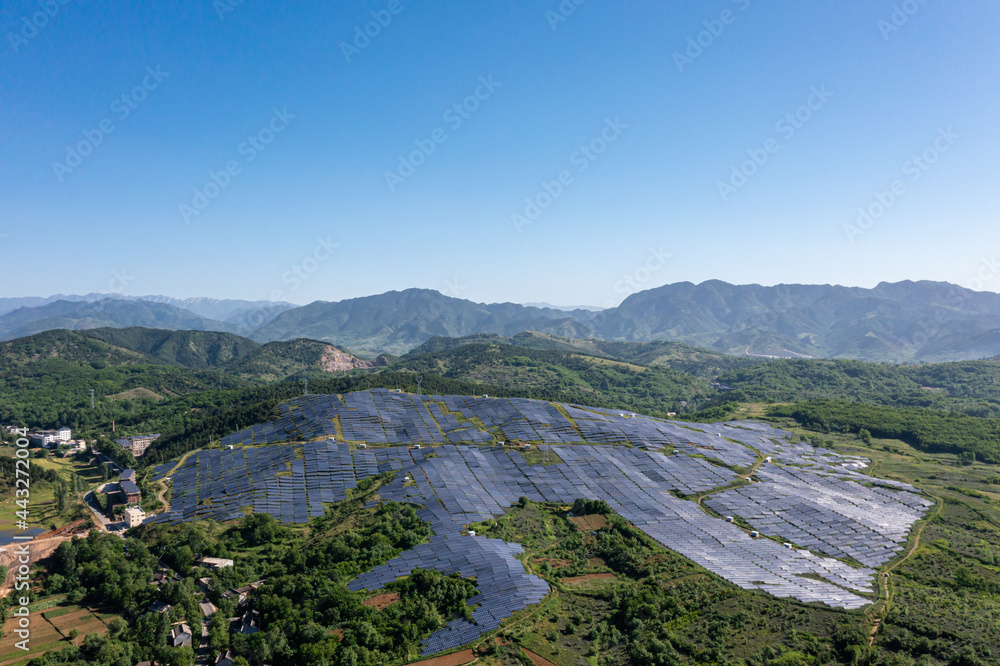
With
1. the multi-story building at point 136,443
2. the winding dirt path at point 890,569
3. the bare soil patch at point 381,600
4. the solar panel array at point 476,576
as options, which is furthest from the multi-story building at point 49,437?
the winding dirt path at point 890,569

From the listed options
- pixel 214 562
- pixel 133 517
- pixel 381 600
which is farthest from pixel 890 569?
pixel 133 517

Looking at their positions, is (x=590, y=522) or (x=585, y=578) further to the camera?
(x=590, y=522)

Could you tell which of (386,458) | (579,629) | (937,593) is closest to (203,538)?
(386,458)

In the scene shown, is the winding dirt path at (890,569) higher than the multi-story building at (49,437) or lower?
higher

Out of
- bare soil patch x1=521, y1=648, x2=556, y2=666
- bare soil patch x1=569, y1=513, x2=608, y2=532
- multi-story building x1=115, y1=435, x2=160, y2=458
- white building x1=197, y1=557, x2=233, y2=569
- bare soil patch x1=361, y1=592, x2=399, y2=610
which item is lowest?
multi-story building x1=115, y1=435, x2=160, y2=458

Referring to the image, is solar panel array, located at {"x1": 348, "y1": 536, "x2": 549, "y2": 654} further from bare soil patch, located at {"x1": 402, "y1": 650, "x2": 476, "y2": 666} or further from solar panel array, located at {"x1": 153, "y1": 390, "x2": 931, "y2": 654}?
bare soil patch, located at {"x1": 402, "y1": 650, "x2": 476, "y2": 666}

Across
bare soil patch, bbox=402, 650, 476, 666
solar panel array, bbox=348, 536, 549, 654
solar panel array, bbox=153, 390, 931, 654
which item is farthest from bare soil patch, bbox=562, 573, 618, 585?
bare soil patch, bbox=402, 650, 476, 666

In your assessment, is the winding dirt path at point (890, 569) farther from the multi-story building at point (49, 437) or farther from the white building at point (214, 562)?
the multi-story building at point (49, 437)

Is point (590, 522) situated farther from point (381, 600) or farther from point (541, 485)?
point (381, 600)

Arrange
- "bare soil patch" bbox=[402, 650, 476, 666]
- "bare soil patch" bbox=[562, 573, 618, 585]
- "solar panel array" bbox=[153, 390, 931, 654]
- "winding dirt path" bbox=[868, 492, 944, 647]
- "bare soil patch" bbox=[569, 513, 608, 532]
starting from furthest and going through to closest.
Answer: "bare soil patch" bbox=[569, 513, 608, 532] < "solar panel array" bbox=[153, 390, 931, 654] < "bare soil patch" bbox=[562, 573, 618, 585] < "winding dirt path" bbox=[868, 492, 944, 647] < "bare soil patch" bbox=[402, 650, 476, 666]
